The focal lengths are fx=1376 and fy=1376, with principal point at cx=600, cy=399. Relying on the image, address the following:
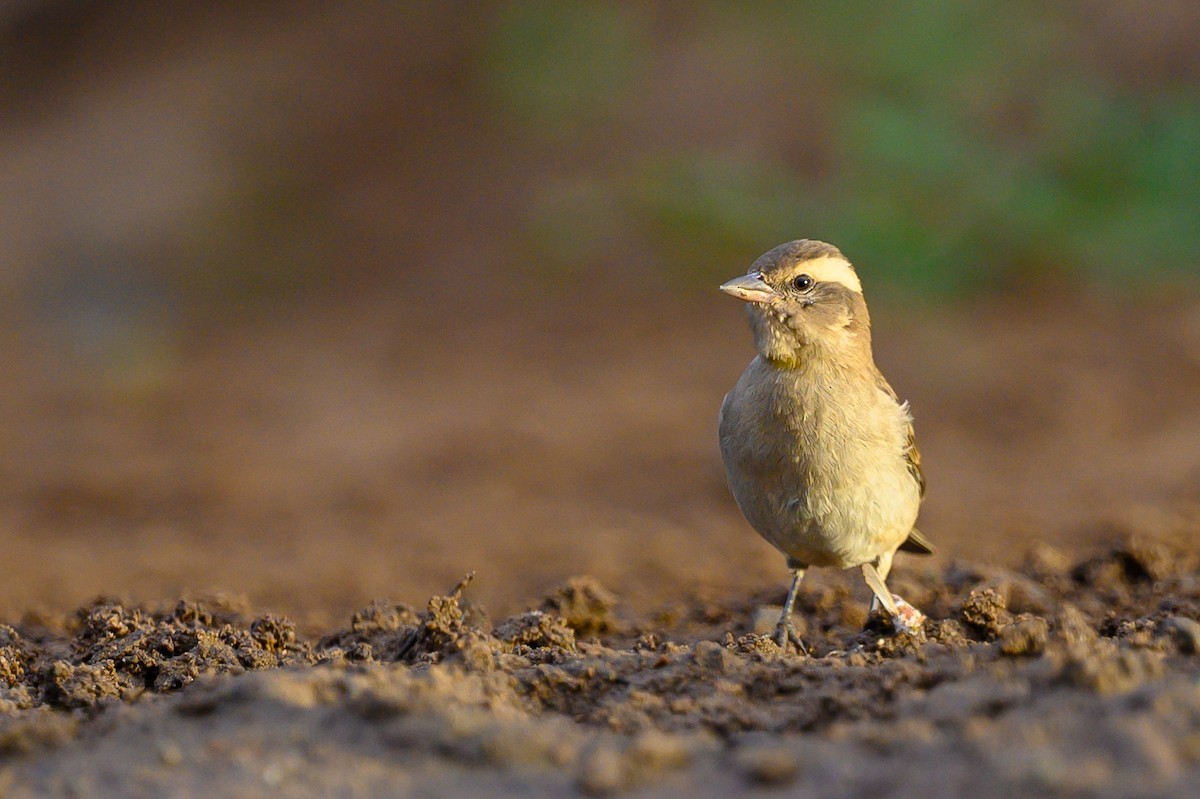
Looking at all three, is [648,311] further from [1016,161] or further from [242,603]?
[242,603]

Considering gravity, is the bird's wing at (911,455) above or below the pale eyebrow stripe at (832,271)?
below

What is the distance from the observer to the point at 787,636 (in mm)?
5637

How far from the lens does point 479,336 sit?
605 inches

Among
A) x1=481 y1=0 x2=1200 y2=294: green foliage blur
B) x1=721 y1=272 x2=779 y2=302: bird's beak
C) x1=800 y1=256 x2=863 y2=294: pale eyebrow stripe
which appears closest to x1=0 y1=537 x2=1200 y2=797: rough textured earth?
x1=721 y1=272 x2=779 y2=302: bird's beak

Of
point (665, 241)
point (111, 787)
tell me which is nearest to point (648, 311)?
point (665, 241)

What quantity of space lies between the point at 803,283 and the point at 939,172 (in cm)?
775

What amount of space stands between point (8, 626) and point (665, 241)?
A: 32.7 ft

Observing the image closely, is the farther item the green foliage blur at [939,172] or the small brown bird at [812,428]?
the green foliage blur at [939,172]

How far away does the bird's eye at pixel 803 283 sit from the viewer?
599 centimetres

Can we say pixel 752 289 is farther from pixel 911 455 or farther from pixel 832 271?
pixel 911 455

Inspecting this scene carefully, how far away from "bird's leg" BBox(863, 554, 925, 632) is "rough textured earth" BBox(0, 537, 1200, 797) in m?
0.15

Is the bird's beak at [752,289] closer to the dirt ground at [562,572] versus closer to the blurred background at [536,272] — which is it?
the dirt ground at [562,572]

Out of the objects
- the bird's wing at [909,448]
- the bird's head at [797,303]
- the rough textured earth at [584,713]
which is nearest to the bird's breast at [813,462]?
the bird's head at [797,303]

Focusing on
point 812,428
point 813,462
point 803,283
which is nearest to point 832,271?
point 803,283
